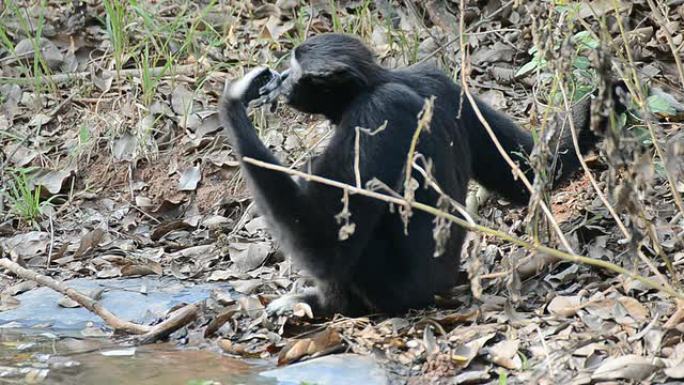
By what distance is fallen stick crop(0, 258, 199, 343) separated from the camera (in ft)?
20.3

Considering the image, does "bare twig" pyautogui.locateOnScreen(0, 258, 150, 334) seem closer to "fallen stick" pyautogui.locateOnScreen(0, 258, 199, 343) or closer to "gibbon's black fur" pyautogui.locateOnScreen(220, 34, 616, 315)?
"fallen stick" pyautogui.locateOnScreen(0, 258, 199, 343)

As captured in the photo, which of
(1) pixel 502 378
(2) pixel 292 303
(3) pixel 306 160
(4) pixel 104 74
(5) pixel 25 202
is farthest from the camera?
(4) pixel 104 74

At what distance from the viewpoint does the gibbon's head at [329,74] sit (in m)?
5.96

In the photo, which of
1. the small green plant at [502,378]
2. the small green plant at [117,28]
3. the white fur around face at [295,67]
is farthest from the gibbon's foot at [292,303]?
the small green plant at [117,28]

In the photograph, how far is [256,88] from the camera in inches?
233

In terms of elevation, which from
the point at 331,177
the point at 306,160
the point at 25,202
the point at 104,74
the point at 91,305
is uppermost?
the point at 104,74

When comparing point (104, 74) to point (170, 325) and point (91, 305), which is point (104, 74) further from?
point (170, 325)

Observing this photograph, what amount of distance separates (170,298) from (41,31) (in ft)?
14.7

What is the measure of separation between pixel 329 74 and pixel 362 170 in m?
0.60

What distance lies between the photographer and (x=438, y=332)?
18.4ft

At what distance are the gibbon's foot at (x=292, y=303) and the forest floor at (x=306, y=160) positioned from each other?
0.14 metres

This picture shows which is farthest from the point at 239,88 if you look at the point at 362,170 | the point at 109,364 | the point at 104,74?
the point at 104,74

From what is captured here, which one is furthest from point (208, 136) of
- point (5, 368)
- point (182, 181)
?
point (5, 368)

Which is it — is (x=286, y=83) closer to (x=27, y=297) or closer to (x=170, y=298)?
(x=170, y=298)
